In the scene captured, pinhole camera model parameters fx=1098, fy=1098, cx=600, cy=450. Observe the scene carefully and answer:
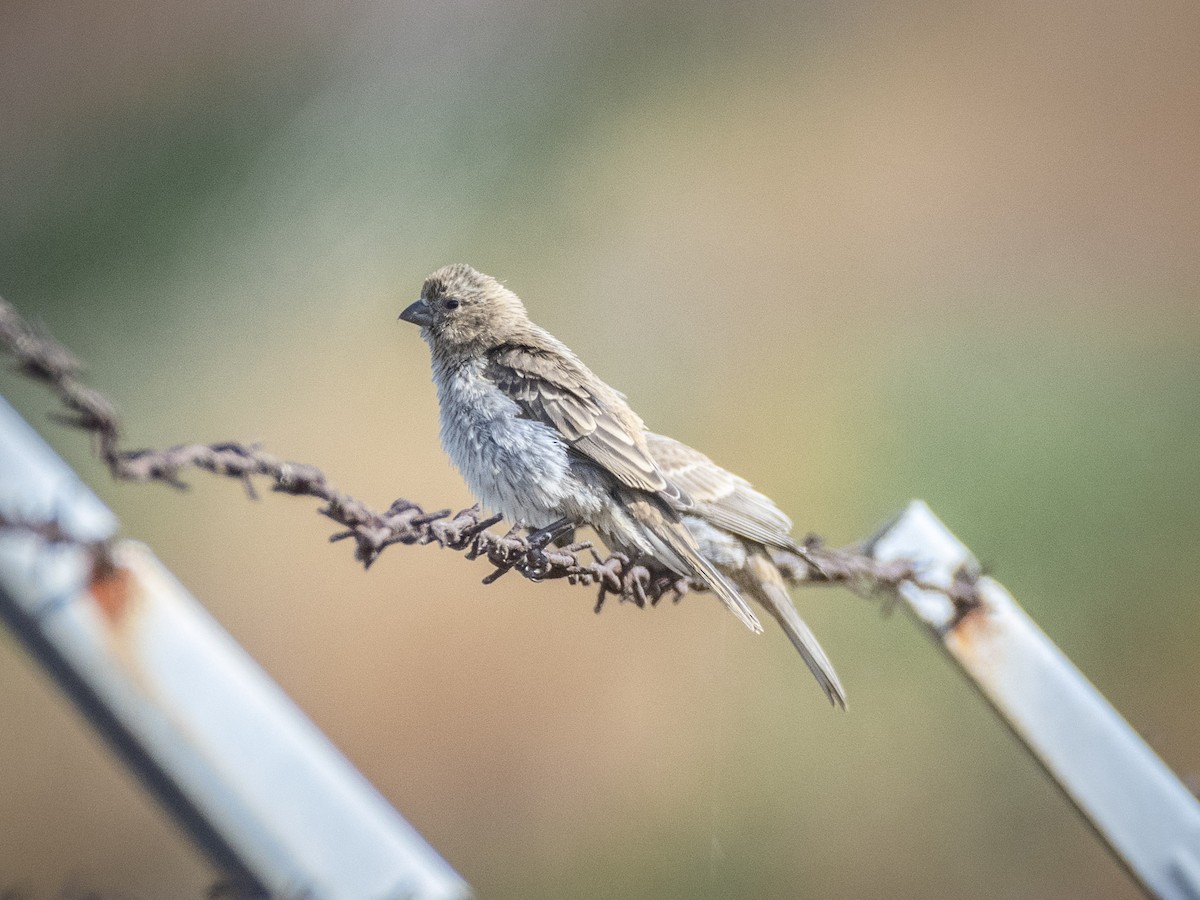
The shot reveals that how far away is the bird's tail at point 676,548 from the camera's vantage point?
3.32m

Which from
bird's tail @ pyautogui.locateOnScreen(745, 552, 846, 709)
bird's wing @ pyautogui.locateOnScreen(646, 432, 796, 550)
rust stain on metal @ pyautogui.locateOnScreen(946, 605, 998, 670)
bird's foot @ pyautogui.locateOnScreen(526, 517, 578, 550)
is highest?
bird's foot @ pyautogui.locateOnScreen(526, 517, 578, 550)

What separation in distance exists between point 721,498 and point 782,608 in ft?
1.45

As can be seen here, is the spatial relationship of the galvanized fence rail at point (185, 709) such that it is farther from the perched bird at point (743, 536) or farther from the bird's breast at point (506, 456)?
the perched bird at point (743, 536)

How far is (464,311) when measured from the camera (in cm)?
430

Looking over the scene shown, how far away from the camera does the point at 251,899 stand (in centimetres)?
139

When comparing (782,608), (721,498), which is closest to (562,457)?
(721,498)

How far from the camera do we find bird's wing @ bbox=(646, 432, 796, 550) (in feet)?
12.6

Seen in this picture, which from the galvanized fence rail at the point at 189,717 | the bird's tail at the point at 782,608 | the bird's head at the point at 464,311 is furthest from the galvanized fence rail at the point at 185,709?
the bird's head at the point at 464,311

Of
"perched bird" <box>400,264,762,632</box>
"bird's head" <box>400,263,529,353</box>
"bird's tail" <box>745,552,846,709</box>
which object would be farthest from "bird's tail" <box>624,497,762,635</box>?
"bird's head" <box>400,263,529,353</box>

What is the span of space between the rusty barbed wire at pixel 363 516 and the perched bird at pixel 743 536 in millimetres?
253

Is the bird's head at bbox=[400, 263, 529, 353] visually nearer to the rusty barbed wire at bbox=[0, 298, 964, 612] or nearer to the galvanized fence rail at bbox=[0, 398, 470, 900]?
the rusty barbed wire at bbox=[0, 298, 964, 612]

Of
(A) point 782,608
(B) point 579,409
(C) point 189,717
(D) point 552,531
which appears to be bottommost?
(A) point 782,608

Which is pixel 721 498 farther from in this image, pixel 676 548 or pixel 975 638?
pixel 975 638

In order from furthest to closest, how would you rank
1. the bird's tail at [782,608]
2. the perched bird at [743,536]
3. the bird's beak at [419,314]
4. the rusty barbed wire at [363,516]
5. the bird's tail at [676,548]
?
the bird's beak at [419,314] < the perched bird at [743,536] < the bird's tail at [782,608] < the bird's tail at [676,548] < the rusty barbed wire at [363,516]
